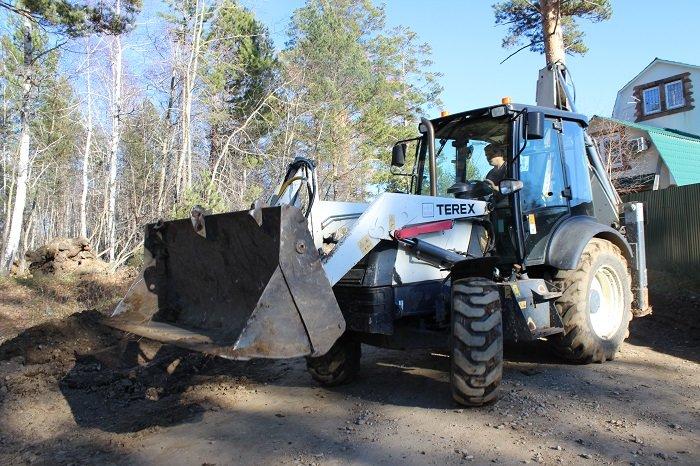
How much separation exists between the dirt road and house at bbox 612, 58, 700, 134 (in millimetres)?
22740

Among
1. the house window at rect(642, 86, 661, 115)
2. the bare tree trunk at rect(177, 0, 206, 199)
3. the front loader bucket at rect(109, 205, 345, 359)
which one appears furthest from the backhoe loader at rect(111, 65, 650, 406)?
the house window at rect(642, 86, 661, 115)

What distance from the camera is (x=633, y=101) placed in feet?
92.8

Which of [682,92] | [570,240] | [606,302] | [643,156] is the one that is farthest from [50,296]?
[682,92]

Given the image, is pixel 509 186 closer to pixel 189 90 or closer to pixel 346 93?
pixel 189 90

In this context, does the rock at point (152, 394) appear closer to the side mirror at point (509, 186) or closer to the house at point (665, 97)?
the side mirror at point (509, 186)

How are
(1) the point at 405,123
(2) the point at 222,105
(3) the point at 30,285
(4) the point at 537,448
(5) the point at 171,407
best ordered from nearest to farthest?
1. (4) the point at 537,448
2. (5) the point at 171,407
3. (3) the point at 30,285
4. (2) the point at 222,105
5. (1) the point at 405,123

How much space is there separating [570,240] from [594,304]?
1.04 m

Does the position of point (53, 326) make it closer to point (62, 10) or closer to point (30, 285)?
point (30, 285)

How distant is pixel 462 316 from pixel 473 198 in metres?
1.72

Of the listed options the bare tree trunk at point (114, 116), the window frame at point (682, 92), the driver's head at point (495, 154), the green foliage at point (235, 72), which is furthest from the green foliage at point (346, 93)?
the driver's head at point (495, 154)

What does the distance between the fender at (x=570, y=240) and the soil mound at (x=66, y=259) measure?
11471 millimetres

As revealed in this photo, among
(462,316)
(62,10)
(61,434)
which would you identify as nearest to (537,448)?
(462,316)

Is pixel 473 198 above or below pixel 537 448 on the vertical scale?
above

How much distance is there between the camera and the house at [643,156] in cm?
2077
